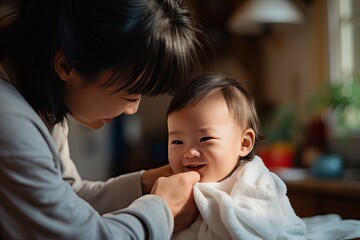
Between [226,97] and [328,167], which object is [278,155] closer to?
[328,167]

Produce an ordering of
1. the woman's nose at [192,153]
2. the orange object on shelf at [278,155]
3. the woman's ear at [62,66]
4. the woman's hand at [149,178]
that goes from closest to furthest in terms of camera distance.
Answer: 1. the woman's ear at [62,66]
2. the woman's nose at [192,153]
3. the woman's hand at [149,178]
4. the orange object on shelf at [278,155]

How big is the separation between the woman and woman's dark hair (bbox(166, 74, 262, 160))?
0.14 m

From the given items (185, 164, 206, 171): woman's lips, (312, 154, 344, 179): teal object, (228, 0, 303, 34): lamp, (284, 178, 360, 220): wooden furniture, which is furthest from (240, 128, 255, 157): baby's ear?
(228, 0, 303, 34): lamp

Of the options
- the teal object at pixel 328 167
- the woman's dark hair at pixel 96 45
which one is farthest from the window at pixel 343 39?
the woman's dark hair at pixel 96 45

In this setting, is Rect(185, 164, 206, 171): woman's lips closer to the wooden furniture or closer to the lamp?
the wooden furniture

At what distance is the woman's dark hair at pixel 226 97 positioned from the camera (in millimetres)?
1086

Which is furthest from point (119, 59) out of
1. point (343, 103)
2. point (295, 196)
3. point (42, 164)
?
point (343, 103)

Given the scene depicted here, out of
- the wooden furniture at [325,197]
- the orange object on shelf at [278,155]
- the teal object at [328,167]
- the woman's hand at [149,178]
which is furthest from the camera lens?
the orange object on shelf at [278,155]

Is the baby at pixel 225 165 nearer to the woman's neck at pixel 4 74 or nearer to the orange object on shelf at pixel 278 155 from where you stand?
the woman's neck at pixel 4 74

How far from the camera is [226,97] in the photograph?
1.10 metres

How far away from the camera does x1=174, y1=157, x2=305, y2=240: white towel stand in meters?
0.93

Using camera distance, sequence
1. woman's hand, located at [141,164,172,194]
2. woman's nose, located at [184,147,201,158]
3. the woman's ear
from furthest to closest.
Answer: woman's hand, located at [141,164,172,194]
woman's nose, located at [184,147,201,158]
the woman's ear

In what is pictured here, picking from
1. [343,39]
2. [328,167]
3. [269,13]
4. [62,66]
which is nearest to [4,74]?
[62,66]

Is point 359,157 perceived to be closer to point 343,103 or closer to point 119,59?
point 343,103
